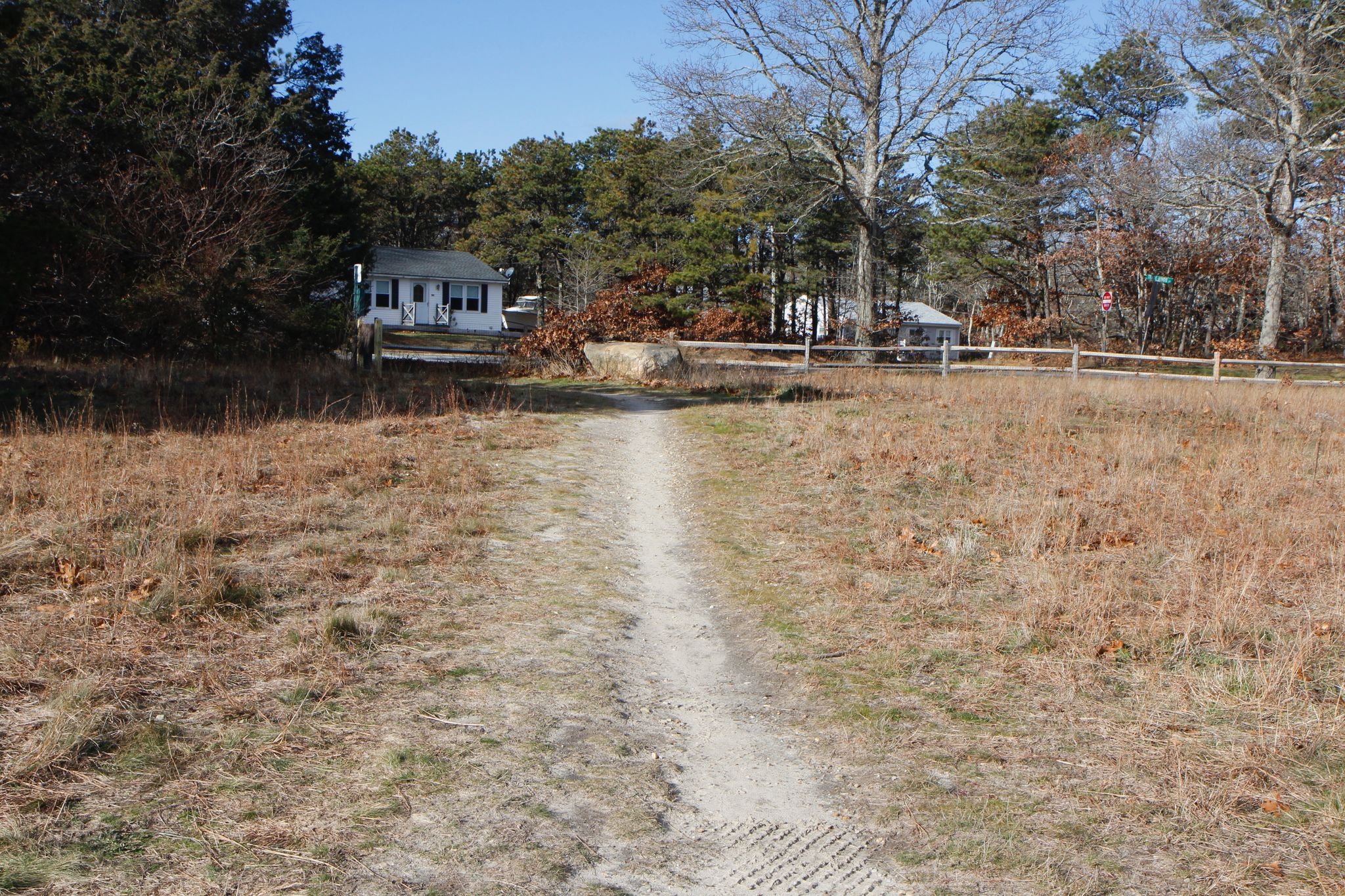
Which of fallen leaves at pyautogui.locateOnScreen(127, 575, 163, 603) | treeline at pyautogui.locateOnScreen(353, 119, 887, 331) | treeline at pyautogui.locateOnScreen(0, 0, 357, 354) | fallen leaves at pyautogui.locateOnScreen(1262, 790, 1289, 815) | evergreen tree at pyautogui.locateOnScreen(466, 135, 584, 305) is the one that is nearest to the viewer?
fallen leaves at pyautogui.locateOnScreen(1262, 790, 1289, 815)

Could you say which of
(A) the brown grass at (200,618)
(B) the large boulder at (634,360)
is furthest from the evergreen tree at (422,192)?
(A) the brown grass at (200,618)

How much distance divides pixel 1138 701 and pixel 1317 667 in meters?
1.25

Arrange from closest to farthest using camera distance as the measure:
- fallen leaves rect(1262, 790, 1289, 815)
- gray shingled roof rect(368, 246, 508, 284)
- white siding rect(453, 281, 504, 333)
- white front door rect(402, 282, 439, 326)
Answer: fallen leaves rect(1262, 790, 1289, 815) < gray shingled roof rect(368, 246, 508, 284) < white front door rect(402, 282, 439, 326) < white siding rect(453, 281, 504, 333)

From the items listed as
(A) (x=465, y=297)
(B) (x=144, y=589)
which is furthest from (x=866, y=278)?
(A) (x=465, y=297)

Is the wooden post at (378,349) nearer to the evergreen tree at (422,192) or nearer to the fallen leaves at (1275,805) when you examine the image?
the fallen leaves at (1275,805)

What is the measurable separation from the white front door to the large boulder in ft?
97.2

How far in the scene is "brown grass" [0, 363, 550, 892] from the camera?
383cm

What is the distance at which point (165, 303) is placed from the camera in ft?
61.1

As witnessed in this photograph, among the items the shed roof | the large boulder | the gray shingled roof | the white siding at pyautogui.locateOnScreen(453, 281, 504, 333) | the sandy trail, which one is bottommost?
the sandy trail

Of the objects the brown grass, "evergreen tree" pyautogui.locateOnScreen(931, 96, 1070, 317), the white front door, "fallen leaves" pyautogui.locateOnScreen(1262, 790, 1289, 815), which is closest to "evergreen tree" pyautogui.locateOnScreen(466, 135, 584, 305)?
the white front door

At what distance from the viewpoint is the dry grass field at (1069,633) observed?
406 cm

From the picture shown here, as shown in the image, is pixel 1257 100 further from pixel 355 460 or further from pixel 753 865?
pixel 753 865

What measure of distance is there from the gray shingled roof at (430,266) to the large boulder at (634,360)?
95.1 ft

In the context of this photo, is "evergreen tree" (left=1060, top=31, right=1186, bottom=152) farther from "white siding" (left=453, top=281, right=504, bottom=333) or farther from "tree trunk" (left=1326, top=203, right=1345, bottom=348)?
"white siding" (left=453, top=281, right=504, bottom=333)
